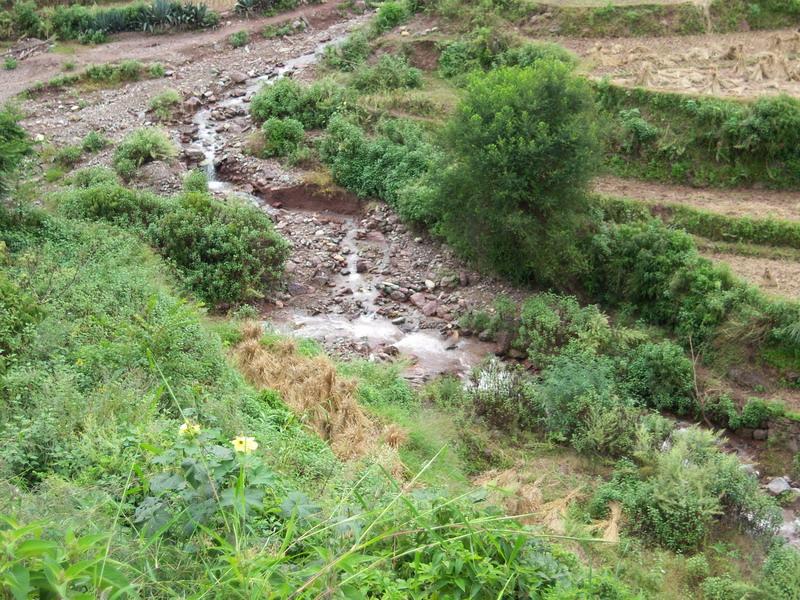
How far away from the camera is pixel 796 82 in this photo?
1575 cm

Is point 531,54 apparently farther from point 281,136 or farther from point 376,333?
point 376,333

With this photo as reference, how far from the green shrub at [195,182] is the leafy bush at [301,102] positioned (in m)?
3.24

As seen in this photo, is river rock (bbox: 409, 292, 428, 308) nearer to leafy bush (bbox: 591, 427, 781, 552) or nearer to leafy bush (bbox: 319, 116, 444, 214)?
leafy bush (bbox: 319, 116, 444, 214)

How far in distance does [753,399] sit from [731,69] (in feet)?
29.2

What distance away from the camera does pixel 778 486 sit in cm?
990

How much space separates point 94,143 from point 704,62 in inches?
544

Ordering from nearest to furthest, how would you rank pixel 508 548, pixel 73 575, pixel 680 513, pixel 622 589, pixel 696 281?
pixel 73 575 → pixel 508 548 → pixel 622 589 → pixel 680 513 → pixel 696 281

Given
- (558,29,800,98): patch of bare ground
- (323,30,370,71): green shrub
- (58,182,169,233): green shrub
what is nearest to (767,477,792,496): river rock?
(558,29,800,98): patch of bare ground

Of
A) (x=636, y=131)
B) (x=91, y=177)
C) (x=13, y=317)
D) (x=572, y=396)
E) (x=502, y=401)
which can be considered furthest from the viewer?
(x=636, y=131)

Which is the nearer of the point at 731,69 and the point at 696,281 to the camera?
the point at 696,281

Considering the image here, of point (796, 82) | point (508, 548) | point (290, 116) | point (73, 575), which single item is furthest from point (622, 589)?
point (290, 116)

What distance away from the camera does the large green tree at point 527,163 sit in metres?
12.2

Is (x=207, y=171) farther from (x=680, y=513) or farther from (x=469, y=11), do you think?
(x=680, y=513)

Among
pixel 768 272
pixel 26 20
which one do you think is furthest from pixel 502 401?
pixel 26 20
